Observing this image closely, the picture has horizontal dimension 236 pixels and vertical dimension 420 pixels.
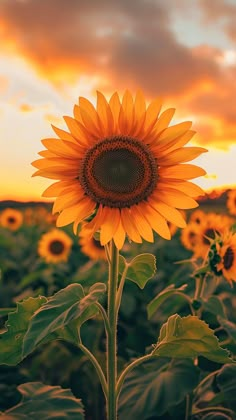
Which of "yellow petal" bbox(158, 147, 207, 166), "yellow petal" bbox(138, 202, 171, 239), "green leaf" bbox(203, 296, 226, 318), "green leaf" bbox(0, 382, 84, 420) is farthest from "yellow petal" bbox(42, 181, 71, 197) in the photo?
"green leaf" bbox(203, 296, 226, 318)

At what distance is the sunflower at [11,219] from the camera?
10.7 m

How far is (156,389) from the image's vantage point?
8.71ft

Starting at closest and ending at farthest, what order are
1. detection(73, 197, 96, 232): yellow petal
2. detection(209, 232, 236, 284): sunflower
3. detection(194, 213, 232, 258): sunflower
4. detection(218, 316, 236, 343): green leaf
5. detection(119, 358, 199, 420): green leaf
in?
detection(73, 197, 96, 232): yellow petal < detection(119, 358, 199, 420): green leaf < detection(218, 316, 236, 343): green leaf < detection(209, 232, 236, 284): sunflower < detection(194, 213, 232, 258): sunflower

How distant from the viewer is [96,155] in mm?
2324

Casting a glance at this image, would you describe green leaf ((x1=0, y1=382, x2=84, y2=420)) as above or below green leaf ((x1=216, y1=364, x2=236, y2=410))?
below

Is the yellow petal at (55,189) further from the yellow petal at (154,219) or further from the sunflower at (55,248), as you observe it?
the sunflower at (55,248)

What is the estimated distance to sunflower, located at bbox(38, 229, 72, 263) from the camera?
7148 millimetres

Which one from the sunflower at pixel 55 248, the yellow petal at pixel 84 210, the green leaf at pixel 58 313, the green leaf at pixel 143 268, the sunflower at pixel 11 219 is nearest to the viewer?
the green leaf at pixel 58 313

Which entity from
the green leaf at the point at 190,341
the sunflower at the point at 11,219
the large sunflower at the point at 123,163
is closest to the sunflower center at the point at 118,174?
the large sunflower at the point at 123,163

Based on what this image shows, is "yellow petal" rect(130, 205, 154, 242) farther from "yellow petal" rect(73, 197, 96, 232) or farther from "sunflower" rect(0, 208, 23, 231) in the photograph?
"sunflower" rect(0, 208, 23, 231)

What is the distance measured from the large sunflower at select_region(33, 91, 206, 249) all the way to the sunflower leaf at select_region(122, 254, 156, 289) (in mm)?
166

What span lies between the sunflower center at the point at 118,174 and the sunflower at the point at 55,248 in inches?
187

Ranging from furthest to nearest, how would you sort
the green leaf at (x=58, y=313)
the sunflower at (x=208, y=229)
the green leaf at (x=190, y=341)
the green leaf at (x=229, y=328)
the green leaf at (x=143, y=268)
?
the sunflower at (x=208, y=229)
the green leaf at (x=229, y=328)
the green leaf at (x=143, y=268)
the green leaf at (x=190, y=341)
the green leaf at (x=58, y=313)

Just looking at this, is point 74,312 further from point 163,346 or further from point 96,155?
point 96,155
